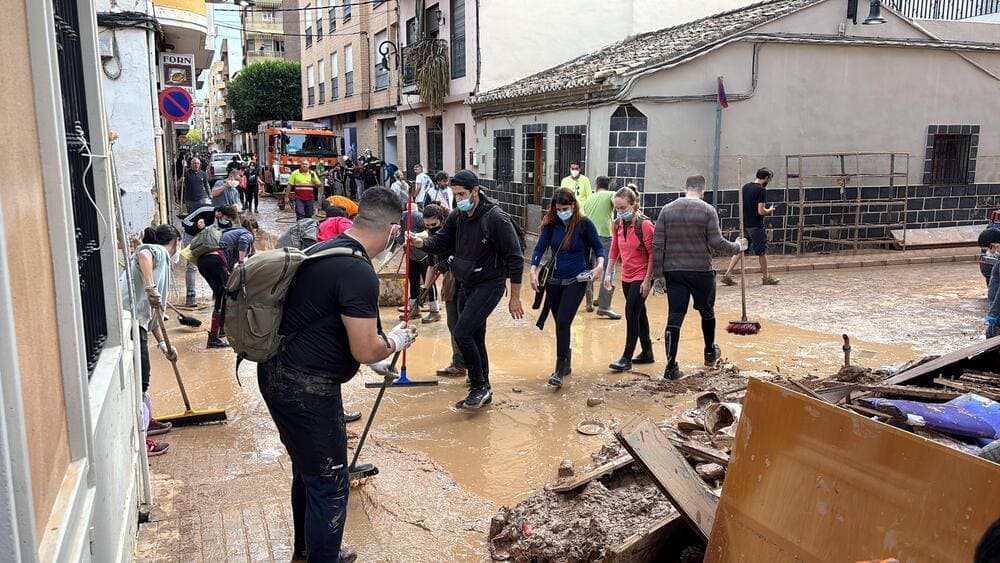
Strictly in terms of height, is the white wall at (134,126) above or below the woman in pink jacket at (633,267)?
above

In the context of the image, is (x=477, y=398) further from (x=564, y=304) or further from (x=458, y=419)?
(x=564, y=304)

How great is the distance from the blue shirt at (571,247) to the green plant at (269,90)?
41345 millimetres

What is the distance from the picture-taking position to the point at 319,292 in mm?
3197

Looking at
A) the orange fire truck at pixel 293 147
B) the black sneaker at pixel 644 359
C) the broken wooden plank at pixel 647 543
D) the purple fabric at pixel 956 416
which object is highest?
the orange fire truck at pixel 293 147

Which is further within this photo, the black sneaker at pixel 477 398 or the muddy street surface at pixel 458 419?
the black sneaker at pixel 477 398

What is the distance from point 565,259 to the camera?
6.41 m

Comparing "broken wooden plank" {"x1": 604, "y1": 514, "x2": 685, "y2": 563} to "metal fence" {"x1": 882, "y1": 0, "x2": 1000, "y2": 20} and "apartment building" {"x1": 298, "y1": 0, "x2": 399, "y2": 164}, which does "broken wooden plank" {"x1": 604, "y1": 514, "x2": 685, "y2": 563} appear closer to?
"metal fence" {"x1": 882, "y1": 0, "x2": 1000, "y2": 20}

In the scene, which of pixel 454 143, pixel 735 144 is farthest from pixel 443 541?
pixel 454 143

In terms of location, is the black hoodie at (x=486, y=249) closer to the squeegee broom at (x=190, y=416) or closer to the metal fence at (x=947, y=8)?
the squeegee broom at (x=190, y=416)

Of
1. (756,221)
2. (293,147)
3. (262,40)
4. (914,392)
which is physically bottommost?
(914,392)

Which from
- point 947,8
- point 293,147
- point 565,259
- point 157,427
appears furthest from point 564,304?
point 293,147

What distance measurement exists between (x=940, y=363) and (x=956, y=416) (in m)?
1.59

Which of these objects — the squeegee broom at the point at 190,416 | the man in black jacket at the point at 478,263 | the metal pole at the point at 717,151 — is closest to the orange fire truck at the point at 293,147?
the metal pole at the point at 717,151

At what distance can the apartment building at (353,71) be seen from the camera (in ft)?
83.8
